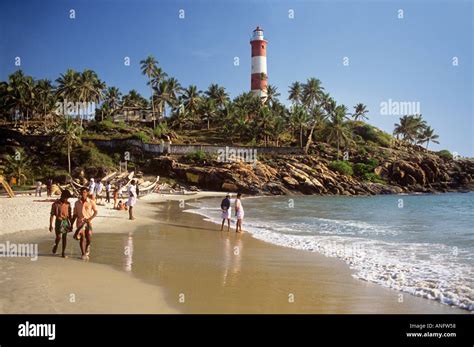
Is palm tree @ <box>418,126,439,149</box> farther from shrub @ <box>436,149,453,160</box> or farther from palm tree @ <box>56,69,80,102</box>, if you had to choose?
palm tree @ <box>56,69,80,102</box>

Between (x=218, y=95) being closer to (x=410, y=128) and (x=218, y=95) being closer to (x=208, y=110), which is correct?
(x=208, y=110)

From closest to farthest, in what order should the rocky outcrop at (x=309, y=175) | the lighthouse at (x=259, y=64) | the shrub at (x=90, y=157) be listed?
the shrub at (x=90, y=157)
the rocky outcrop at (x=309, y=175)
the lighthouse at (x=259, y=64)

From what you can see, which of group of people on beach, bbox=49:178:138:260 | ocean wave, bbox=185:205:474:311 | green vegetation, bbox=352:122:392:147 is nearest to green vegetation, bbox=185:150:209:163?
ocean wave, bbox=185:205:474:311

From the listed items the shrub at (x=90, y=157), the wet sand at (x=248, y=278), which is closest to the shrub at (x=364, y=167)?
the shrub at (x=90, y=157)

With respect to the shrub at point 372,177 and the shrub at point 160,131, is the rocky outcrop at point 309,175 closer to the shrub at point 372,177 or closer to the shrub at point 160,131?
the shrub at point 372,177

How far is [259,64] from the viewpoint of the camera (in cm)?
7244

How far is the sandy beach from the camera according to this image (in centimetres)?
603

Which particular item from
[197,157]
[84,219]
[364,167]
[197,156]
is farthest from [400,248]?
[364,167]

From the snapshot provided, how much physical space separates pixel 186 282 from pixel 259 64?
2719 inches

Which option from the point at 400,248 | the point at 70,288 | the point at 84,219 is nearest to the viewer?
the point at 70,288

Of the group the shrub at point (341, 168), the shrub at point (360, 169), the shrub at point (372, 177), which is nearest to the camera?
the shrub at point (341, 168)

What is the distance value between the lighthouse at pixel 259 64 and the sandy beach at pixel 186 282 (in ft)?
212

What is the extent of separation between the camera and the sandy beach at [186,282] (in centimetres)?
603
